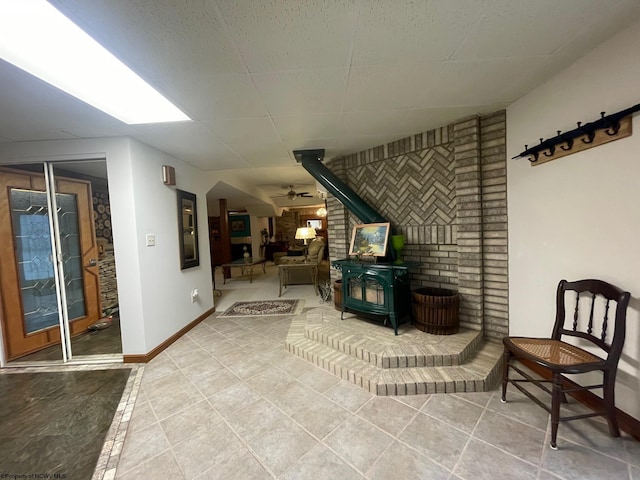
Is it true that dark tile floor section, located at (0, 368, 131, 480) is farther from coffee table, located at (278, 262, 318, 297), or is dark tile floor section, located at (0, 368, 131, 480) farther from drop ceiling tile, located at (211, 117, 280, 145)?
coffee table, located at (278, 262, 318, 297)

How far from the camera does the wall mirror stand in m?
3.12

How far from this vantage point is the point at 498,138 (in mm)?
2238

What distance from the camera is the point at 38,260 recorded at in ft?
9.39

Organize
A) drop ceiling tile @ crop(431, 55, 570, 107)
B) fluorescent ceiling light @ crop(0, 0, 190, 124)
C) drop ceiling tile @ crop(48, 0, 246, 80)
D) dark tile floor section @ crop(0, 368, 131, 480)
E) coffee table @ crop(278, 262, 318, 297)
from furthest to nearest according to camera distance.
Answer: coffee table @ crop(278, 262, 318, 297) < drop ceiling tile @ crop(431, 55, 570, 107) < dark tile floor section @ crop(0, 368, 131, 480) < fluorescent ceiling light @ crop(0, 0, 190, 124) < drop ceiling tile @ crop(48, 0, 246, 80)

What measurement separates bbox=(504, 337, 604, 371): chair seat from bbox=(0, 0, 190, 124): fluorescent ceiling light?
3089mm

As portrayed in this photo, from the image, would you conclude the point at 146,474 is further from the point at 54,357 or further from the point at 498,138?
the point at 498,138

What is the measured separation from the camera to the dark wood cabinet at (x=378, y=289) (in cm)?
243

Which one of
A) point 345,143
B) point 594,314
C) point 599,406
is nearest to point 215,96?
point 345,143

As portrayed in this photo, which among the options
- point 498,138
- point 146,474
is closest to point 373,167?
point 498,138

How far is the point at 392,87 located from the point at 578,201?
1.50 metres

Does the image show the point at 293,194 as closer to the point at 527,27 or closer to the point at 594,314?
the point at 527,27

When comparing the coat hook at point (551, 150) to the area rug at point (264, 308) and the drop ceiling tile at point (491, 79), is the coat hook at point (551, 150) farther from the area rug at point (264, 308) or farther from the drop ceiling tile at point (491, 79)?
the area rug at point (264, 308)

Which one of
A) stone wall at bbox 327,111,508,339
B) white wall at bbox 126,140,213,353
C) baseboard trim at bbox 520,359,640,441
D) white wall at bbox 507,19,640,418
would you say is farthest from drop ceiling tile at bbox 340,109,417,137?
baseboard trim at bbox 520,359,640,441

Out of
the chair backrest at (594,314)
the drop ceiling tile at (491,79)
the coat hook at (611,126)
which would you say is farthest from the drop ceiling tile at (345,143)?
the chair backrest at (594,314)
